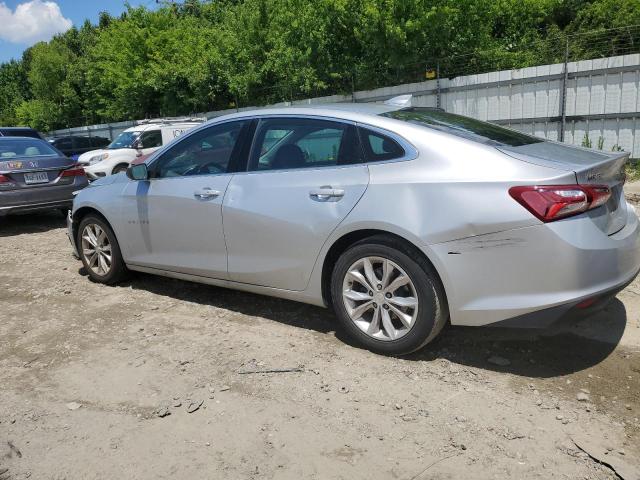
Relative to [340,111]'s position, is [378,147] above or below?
below

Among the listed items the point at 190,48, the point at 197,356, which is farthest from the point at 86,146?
the point at 197,356

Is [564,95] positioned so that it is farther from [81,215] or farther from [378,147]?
[81,215]

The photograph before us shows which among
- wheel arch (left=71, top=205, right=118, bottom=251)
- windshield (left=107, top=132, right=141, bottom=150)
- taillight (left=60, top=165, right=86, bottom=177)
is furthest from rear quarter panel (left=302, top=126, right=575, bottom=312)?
windshield (left=107, top=132, right=141, bottom=150)

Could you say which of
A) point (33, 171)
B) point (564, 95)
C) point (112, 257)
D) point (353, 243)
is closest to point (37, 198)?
point (33, 171)

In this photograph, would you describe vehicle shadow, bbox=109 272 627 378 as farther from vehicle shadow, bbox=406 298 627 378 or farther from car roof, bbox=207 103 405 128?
car roof, bbox=207 103 405 128

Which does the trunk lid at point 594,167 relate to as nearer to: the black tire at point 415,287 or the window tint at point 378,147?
the window tint at point 378,147

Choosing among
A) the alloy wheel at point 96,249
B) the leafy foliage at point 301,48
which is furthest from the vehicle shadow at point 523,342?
the leafy foliage at point 301,48

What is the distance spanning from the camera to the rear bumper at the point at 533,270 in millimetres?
3100

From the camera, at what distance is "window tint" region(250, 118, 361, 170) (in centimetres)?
387

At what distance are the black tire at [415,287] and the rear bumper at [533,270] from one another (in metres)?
0.09

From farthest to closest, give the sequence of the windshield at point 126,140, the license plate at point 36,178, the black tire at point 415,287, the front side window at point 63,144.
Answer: the front side window at point 63,144
the windshield at point 126,140
the license plate at point 36,178
the black tire at point 415,287

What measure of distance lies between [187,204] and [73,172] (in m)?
5.89

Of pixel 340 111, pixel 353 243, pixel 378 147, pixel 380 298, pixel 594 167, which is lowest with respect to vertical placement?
pixel 380 298

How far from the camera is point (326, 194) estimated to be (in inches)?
149
